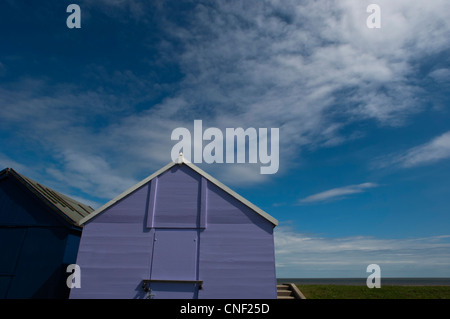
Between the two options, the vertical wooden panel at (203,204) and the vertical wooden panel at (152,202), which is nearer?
the vertical wooden panel at (203,204)

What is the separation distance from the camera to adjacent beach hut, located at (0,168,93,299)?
1176cm

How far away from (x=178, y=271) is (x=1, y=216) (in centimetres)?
1000

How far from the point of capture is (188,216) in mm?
11164

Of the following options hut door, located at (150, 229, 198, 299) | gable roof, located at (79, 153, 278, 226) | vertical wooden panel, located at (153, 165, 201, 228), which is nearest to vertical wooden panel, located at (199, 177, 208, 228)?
vertical wooden panel, located at (153, 165, 201, 228)

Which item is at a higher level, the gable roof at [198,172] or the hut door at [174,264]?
the gable roof at [198,172]

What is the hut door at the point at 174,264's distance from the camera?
400 inches

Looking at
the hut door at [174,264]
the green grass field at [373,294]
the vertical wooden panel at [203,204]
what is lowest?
the green grass field at [373,294]

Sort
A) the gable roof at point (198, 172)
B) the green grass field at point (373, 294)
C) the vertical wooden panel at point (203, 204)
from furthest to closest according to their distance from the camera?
the green grass field at point (373, 294), the vertical wooden panel at point (203, 204), the gable roof at point (198, 172)

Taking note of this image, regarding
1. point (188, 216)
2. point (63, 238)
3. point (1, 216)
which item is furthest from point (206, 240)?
point (1, 216)

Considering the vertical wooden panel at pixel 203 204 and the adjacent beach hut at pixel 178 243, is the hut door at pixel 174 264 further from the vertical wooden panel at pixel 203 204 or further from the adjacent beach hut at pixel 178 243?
the vertical wooden panel at pixel 203 204

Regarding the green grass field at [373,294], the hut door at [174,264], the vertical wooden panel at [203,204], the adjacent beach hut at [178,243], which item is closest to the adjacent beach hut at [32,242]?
the adjacent beach hut at [178,243]

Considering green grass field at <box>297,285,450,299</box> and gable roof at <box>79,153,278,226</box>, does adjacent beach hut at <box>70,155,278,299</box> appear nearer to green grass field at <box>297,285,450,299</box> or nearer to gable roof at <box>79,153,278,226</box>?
gable roof at <box>79,153,278,226</box>

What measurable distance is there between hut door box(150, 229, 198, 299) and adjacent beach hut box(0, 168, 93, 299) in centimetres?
489

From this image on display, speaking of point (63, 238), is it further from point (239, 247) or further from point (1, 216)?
point (239, 247)
